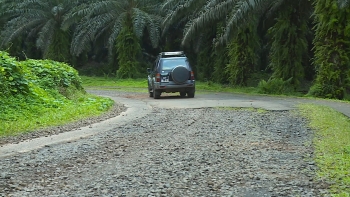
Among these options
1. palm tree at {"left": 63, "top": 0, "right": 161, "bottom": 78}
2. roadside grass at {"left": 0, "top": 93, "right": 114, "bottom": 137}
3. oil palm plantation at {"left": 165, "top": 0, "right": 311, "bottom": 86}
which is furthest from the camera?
palm tree at {"left": 63, "top": 0, "right": 161, "bottom": 78}

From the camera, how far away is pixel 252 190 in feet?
20.5

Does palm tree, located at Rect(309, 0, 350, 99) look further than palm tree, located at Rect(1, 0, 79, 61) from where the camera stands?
No

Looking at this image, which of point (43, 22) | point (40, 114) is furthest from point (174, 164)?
point (43, 22)

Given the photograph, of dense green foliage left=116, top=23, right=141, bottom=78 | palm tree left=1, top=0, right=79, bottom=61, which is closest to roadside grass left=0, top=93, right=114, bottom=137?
dense green foliage left=116, top=23, right=141, bottom=78

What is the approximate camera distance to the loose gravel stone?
6332mm

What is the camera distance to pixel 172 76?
2159 centimetres

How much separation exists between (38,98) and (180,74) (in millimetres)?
7295

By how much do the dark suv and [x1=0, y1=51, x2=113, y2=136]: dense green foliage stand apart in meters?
3.39

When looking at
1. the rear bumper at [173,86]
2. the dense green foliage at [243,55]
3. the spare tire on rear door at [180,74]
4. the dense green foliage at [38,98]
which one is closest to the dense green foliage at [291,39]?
the dense green foliage at [243,55]

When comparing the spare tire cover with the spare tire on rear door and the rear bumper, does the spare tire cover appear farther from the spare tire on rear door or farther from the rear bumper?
the rear bumper

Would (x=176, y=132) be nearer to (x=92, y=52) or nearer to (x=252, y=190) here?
(x=252, y=190)

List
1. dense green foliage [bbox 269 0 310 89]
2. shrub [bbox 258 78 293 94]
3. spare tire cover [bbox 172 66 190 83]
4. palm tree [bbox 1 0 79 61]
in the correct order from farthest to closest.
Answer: palm tree [bbox 1 0 79 61]
dense green foliage [bbox 269 0 310 89]
shrub [bbox 258 78 293 94]
spare tire cover [bbox 172 66 190 83]

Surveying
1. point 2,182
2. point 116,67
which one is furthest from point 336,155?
point 116,67

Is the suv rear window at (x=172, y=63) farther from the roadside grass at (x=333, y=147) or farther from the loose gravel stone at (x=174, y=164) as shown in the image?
the loose gravel stone at (x=174, y=164)
